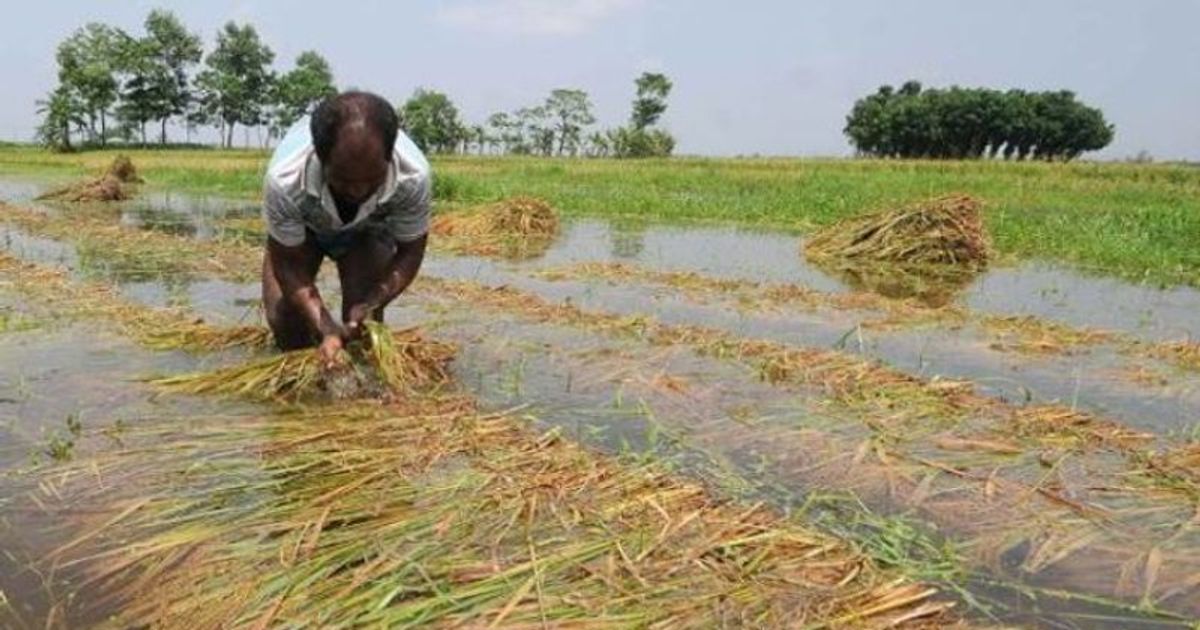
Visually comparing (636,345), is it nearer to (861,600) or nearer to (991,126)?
(861,600)

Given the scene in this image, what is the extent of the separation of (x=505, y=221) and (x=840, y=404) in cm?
994

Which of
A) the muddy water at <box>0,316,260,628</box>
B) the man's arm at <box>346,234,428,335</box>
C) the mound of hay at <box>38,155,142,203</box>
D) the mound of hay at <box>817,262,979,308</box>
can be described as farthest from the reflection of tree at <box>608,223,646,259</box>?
the mound of hay at <box>38,155,142,203</box>

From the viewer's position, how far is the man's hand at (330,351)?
427 cm

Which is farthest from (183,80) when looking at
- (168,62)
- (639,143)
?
(639,143)

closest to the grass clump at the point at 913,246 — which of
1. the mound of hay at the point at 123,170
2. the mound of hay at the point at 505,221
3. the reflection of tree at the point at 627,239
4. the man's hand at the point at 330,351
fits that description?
the reflection of tree at the point at 627,239

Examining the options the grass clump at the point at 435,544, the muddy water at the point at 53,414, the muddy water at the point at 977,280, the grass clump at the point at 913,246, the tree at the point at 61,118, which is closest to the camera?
the grass clump at the point at 435,544

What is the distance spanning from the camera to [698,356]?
→ 225 inches

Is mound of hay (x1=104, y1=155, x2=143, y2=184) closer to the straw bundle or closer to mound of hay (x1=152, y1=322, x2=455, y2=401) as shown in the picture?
the straw bundle

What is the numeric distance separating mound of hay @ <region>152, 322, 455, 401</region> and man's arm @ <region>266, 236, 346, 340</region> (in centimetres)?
17

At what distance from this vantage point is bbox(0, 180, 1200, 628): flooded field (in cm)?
296

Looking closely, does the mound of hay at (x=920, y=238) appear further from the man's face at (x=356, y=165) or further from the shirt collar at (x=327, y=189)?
the man's face at (x=356, y=165)

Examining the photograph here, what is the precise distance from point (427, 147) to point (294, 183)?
67.9m

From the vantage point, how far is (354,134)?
3715 millimetres

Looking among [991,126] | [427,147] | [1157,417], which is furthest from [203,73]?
[1157,417]
